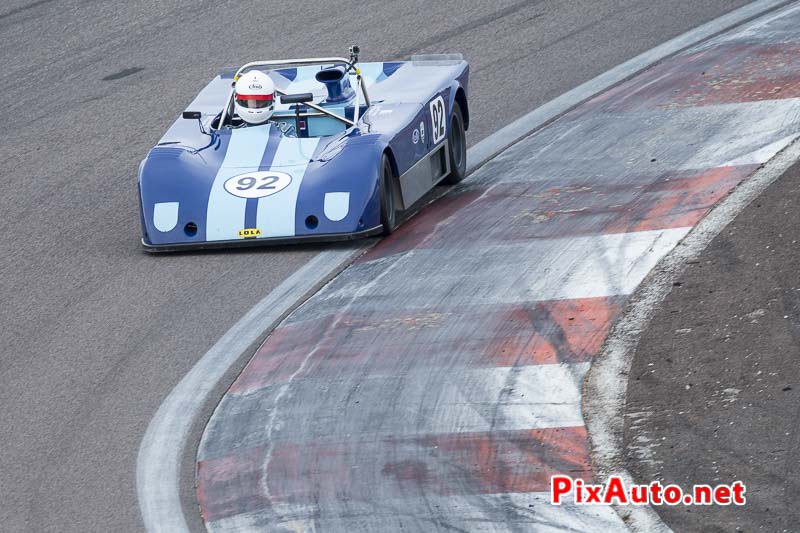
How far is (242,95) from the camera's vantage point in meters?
10.6

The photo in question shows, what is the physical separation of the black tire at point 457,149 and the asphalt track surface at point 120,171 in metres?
1.01

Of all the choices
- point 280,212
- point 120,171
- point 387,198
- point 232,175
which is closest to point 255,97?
point 232,175

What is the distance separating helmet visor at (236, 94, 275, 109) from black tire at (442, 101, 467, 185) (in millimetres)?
1579

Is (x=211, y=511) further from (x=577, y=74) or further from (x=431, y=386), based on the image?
(x=577, y=74)

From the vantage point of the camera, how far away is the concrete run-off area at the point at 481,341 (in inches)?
253

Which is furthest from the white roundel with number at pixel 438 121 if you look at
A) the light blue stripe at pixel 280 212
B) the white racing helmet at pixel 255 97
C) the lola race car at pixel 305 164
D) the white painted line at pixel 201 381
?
the light blue stripe at pixel 280 212

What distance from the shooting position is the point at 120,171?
40.3 ft

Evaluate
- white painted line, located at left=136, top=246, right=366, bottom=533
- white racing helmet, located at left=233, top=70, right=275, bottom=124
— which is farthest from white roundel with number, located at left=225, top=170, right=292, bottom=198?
white racing helmet, located at left=233, top=70, right=275, bottom=124

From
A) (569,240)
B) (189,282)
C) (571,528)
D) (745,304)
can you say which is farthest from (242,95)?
(571,528)

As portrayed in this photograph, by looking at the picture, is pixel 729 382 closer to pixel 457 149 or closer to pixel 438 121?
pixel 438 121

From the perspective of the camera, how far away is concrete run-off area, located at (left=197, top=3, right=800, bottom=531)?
6.43 metres

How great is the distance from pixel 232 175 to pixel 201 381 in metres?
2.46

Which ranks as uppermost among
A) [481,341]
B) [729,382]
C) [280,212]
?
[280,212]

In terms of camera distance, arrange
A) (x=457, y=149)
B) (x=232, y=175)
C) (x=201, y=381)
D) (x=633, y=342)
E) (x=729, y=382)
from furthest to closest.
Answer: (x=457, y=149) < (x=232, y=175) < (x=201, y=381) < (x=633, y=342) < (x=729, y=382)
